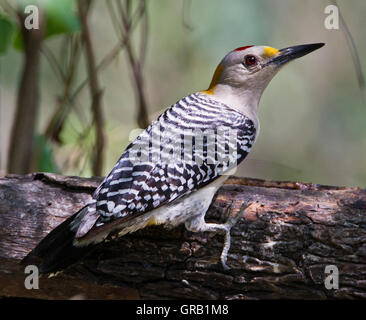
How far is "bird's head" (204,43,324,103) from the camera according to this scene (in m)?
3.59

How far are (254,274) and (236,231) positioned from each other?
0.24m

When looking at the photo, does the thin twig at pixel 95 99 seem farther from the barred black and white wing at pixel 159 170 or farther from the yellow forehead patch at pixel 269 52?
the yellow forehead patch at pixel 269 52

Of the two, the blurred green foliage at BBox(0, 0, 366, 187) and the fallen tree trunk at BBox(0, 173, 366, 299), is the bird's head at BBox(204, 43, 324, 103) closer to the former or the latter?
the fallen tree trunk at BBox(0, 173, 366, 299)

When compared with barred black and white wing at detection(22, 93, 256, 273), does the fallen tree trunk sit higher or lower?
lower

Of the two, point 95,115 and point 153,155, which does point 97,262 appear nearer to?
point 153,155

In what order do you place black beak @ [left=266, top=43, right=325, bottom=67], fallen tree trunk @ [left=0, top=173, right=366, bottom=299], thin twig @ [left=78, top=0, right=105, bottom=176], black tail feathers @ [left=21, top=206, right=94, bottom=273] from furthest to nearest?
thin twig @ [left=78, top=0, right=105, bottom=176]
black beak @ [left=266, top=43, right=325, bottom=67]
fallen tree trunk @ [left=0, top=173, right=366, bottom=299]
black tail feathers @ [left=21, top=206, right=94, bottom=273]

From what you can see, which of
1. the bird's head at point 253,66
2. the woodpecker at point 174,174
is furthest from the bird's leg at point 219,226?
the bird's head at point 253,66

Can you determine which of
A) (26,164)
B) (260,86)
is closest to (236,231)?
(260,86)

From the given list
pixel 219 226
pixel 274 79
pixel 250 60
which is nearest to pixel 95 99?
pixel 250 60

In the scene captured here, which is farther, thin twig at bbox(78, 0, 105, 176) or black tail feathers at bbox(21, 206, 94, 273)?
thin twig at bbox(78, 0, 105, 176)

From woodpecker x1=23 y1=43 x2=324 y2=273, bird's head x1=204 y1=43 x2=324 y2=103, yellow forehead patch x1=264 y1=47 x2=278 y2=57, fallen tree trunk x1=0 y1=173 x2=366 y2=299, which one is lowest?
fallen tree trunk x1=0 y1=173 x2=366 y2=299

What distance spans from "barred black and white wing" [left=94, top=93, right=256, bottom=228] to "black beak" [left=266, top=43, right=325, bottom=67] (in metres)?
0.44

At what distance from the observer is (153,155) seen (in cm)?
302

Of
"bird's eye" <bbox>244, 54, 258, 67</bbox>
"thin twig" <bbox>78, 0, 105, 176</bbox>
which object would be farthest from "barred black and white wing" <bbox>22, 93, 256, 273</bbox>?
"thin twig" <bbox>78, 0, 105, 176</bbox>
